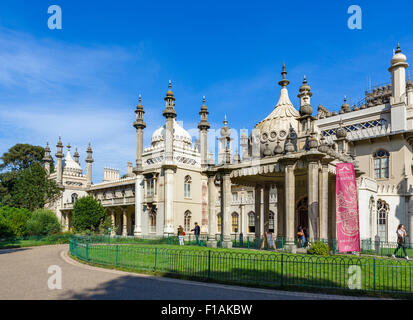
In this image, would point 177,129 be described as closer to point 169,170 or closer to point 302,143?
point 169,170

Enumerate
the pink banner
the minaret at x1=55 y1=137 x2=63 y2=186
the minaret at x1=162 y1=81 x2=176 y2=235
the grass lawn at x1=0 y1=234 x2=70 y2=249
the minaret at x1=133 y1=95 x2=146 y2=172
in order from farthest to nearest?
the minaret at x1=55 y1=137 x2=63 y2=186
the minaret at x1=133 y1=95 x2=146 y2=172
the minaret at x1=162 y1=81 x2=176 y2=235
the grass lawn at x1=0 y1=234 x2=70 y2=249
the pink banner

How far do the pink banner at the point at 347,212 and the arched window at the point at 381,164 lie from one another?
1853 centimetres

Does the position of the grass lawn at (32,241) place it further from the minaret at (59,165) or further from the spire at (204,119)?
the minaret at (59,165)

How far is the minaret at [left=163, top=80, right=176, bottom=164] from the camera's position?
1384 inches

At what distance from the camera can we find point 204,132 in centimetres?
3819

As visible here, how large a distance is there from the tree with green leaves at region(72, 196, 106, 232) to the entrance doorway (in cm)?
2294

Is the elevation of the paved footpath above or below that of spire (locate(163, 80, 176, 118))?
below

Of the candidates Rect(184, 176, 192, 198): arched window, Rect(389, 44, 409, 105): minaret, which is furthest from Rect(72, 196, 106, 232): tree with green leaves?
Rect(389, 44, 409, 105): minaret

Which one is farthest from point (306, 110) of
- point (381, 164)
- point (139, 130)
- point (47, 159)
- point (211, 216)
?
point (47, 159)

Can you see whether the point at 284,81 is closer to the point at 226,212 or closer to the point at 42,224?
the point at 226,212

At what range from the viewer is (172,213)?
3425 centimetres

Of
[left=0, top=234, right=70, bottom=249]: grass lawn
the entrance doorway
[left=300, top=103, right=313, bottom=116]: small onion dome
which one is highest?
[left=300, top=103, right=313, bottom=116]: small onion dome

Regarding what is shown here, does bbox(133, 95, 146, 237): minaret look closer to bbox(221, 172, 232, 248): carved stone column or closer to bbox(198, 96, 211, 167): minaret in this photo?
bbox(198, 96, 211, 167): minaret
